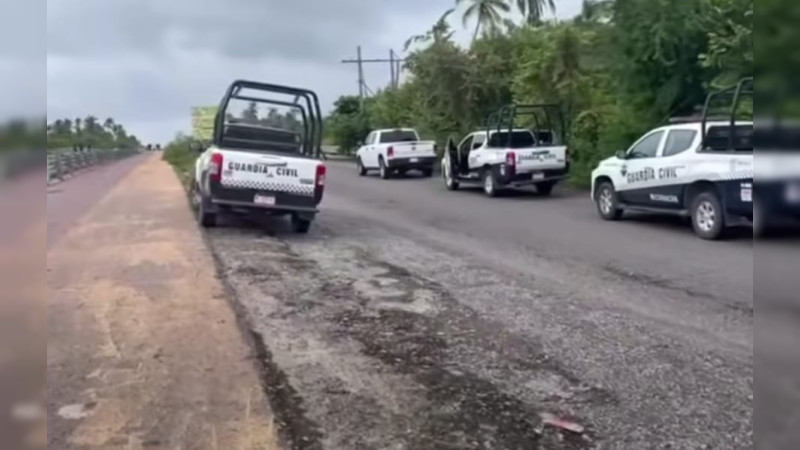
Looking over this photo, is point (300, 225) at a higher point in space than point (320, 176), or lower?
lower

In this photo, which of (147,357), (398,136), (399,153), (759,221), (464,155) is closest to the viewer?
(759,221)

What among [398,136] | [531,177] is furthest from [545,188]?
[398,136]

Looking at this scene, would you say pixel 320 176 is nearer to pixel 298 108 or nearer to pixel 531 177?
pixel 298 108

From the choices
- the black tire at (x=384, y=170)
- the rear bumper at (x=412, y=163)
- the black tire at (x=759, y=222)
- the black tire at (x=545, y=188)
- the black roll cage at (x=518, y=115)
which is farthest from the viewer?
the black tire at (x=384, y=170)

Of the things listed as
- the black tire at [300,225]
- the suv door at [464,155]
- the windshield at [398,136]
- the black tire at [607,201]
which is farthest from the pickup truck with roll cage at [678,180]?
the windshield at [398,136]

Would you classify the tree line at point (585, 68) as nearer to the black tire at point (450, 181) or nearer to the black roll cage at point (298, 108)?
the black tire at point (450, 181)

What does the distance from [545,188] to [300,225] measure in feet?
27.4

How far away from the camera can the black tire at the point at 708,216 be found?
463 inches

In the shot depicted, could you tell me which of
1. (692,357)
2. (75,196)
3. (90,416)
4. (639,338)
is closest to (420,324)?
(639,338)

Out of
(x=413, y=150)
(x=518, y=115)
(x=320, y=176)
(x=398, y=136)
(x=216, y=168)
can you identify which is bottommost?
(x=320, y=176)

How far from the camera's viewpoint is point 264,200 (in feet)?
42.2

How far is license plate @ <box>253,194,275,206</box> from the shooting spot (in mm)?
12820

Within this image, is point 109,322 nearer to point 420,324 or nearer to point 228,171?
point 420,324

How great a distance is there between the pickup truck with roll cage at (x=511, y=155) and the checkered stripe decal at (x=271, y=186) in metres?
7.51
